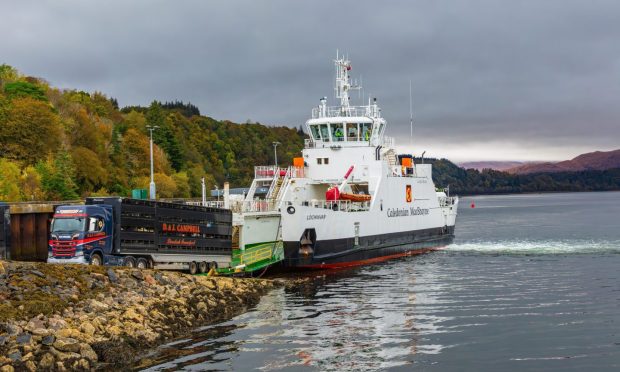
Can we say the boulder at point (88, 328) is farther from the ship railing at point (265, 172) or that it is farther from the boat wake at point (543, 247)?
the boat wake at point (543, 247)

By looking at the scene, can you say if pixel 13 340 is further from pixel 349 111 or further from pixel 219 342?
pixel 349 111

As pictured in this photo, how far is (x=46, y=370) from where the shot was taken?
16688mm

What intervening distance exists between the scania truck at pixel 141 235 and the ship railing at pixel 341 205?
314 inches

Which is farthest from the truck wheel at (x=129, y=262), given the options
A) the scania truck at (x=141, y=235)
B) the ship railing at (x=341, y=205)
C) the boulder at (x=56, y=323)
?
the ship railing at (x=341, y=205)

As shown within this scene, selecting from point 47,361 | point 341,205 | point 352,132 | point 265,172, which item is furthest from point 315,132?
point 47,361

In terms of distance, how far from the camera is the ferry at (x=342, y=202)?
37438 mm

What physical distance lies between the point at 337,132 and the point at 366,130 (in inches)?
80.9

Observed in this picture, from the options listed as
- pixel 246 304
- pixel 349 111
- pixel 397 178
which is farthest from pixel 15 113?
pixel 246 304

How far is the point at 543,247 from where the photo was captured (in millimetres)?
53844

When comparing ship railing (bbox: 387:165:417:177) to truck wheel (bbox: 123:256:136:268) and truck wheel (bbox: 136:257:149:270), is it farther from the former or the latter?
truck wheel (bbox: 123:256:136:268)

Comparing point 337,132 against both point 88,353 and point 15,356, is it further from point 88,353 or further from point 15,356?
point 15,356

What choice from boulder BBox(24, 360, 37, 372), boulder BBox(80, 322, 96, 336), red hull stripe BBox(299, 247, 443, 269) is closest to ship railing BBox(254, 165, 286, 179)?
red hull stripe BBox(299, 247, 443, 269)

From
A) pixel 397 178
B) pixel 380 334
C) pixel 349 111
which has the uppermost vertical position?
pixel 349 111

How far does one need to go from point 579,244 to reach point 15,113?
51.1 metres
